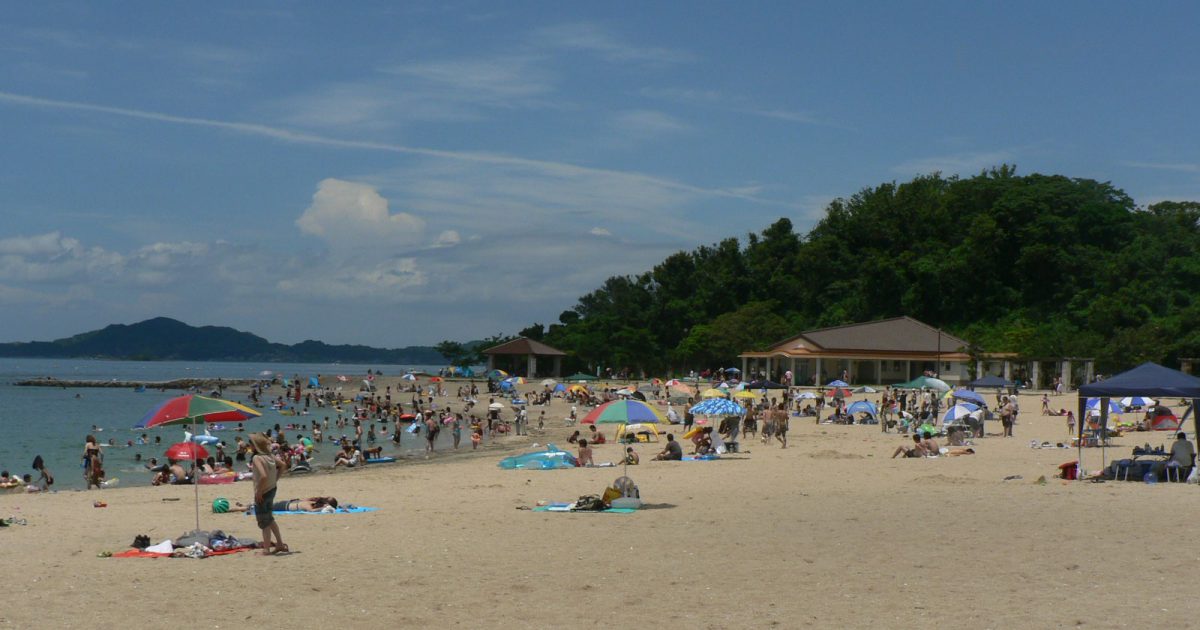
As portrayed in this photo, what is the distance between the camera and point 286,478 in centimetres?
2414

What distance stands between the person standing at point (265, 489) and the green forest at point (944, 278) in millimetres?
48633

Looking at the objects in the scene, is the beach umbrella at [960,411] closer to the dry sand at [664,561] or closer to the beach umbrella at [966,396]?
the beach umbrella at [966,396]

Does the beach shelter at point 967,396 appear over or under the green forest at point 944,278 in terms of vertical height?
under

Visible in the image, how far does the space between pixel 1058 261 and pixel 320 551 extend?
69.9 m

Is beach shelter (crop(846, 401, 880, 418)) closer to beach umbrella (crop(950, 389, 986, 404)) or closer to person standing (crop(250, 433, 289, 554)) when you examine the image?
beach umbrella (crop(950, 389, 986, 404))

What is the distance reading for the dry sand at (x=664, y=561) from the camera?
8.48 m

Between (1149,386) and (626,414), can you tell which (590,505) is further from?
(1149,386)

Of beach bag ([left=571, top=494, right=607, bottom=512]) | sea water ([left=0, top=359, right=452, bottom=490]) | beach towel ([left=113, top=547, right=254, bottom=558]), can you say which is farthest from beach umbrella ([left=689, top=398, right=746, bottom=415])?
beach towel ([left=113, top=547, right=254, bottom=558])

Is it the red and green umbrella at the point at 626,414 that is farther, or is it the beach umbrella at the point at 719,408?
the beach umbrella at the point at 719,408

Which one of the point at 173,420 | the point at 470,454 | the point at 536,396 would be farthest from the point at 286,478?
the point at 536,396

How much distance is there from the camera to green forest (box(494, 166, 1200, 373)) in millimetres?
60500

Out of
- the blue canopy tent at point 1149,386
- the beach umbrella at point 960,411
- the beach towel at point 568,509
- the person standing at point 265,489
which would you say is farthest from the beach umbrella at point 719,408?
the person standing at point 265,489

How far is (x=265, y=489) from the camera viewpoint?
11102 millimetres

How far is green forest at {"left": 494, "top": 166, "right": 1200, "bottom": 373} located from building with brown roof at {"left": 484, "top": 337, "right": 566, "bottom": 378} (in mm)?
1618
